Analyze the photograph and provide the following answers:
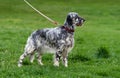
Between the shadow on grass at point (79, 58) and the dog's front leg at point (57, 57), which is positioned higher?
the dog's front leg at point (57, 57)

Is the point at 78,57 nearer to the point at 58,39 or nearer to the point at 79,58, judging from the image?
the point at 79,58

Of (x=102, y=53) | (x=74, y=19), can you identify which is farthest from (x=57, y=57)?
(x=102, y=53)

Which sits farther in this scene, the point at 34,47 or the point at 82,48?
the point at 82,48

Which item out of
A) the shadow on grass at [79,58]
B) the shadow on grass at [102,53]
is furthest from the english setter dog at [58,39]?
the shadow on grass at [102,53]

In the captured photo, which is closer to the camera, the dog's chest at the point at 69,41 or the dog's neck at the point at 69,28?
the dog's chest at the point at 69,41

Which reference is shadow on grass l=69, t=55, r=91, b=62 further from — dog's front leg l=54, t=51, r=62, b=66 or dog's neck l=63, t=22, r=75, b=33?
dog's neck l=63, t=22, r=75, b=33

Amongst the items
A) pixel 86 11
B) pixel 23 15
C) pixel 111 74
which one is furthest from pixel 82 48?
pixel 86 11

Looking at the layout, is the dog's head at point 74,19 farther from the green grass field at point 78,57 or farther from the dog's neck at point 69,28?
the green grass field at point 78,57

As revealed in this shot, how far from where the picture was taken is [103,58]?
60.2ft

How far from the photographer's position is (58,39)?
1561cm

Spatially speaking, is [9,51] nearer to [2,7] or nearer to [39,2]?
[2,7]

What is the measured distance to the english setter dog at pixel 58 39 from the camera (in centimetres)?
1559

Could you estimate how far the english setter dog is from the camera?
15594 millimetres

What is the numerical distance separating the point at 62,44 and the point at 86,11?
37.2 m
